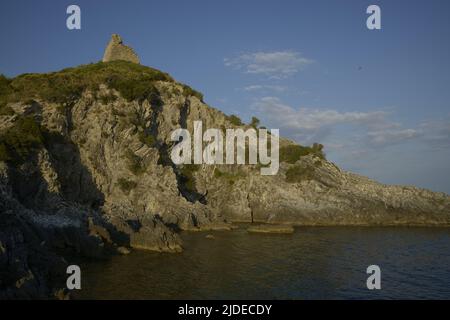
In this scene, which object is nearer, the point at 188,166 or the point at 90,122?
the point at 90,122

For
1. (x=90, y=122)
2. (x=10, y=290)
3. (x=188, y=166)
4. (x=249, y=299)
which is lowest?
(x=249, y=299)

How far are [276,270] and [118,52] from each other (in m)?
83.7

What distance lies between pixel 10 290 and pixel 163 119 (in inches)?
2427

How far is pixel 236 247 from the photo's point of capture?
4541 centimetres

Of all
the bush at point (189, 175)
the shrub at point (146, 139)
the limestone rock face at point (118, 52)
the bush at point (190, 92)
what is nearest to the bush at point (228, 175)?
the bush at point (189, 175)

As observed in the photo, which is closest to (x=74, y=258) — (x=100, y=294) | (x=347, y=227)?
(x=100, y=294)

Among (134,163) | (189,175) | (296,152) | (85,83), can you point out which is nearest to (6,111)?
(85,83)

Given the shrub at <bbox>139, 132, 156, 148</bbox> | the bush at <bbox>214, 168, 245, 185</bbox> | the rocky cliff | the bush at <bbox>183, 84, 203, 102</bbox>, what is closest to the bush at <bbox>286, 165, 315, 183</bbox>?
the rocky cliff

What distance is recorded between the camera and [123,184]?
200ft

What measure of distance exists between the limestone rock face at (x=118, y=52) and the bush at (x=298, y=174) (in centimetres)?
5190

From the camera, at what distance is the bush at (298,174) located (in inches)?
3022

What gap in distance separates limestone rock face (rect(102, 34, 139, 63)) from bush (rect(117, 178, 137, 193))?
4930 cm

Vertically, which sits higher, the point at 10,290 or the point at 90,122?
the point at 90,122
